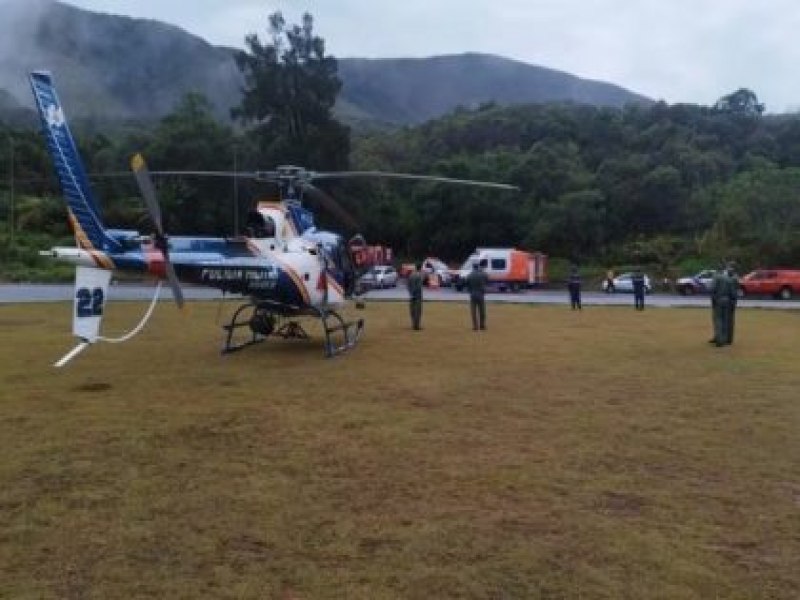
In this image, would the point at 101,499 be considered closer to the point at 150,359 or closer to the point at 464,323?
the point at 150,359

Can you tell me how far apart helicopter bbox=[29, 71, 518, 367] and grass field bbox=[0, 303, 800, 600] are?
4.13 ft

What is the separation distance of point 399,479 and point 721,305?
11.2m

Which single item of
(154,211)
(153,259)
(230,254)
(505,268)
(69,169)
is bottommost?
(153,259)

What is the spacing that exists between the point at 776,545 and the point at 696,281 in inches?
1554

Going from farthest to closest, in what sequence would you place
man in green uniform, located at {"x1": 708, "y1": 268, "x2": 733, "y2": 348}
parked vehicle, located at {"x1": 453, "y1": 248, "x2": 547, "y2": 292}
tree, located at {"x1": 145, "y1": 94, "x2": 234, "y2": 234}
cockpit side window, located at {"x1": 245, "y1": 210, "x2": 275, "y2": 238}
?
tree, located at {"x1": 145, "y1": 94, "x2": 234, "y2": 234}, parked vehicle, located at {"x1": 453, "y1": 248, "x2": 547, "y2": 292}, man in green uniform, located at {"x1": 708, "y1": 268, "x2": 733, "y2": 348}, cockpit side window, located at {"x1": 245, "y1": 210, "x2": 275, "y2": 238}

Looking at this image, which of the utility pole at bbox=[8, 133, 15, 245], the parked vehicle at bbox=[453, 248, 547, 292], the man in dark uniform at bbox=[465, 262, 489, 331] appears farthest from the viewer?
the utility pole at bbox=[8, 133, 15, 245]

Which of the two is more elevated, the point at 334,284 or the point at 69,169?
the point at 69,169

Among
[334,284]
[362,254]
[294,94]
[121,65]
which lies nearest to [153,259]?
[334,284]

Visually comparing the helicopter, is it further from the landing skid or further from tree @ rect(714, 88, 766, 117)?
tree @ rect(714, 88, 766, 117)

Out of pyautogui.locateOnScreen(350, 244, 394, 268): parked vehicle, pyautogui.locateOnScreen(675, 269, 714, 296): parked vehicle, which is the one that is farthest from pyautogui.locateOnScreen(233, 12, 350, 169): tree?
pyautogui.locateOnScreen(350, 244, 394, 268): parked vehicle

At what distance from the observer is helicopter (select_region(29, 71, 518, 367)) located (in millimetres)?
11094

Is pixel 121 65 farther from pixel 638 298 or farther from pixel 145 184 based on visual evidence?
pixel 145 184

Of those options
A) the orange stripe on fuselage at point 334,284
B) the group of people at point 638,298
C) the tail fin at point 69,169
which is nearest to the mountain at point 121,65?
the group of people at point 638,298

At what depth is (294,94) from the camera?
5959 centimetres
